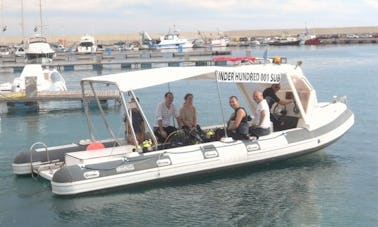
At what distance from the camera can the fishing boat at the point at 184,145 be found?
1154 centimetres

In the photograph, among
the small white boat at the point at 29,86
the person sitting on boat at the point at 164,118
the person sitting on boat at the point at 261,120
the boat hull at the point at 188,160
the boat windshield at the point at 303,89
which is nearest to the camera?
the boat hull at the point at 188,160

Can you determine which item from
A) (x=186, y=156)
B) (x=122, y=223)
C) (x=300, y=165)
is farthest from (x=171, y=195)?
(x=300, y=165)

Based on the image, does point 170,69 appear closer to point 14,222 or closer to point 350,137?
point 14,222

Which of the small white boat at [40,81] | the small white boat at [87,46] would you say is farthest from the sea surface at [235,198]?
the small white boat at [87,46]

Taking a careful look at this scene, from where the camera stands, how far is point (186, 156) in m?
12.3

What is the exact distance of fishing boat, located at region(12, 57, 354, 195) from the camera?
11.5 metres

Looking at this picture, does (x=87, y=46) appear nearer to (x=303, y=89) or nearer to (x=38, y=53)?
(x=38, y=53)

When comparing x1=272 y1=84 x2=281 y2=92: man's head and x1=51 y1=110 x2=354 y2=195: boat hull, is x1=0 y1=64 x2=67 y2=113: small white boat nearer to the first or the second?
x1=272 y1=84 x2=281 y2=92: man's head

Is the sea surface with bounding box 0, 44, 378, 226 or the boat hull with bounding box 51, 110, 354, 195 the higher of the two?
the boat hull with bounding box 51, 110, 354, 195

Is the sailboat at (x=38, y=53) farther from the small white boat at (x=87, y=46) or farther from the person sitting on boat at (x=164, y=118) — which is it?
the person sitting on boat at (x=164, y=118)

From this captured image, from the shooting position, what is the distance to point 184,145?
1302 cm

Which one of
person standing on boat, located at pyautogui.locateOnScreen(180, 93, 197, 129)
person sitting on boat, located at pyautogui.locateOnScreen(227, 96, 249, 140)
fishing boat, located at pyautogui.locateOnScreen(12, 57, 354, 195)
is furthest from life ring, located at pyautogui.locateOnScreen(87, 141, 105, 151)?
person sitting on boat, located at pyautogui.locateOnScreen(227, 96, 249, 140)

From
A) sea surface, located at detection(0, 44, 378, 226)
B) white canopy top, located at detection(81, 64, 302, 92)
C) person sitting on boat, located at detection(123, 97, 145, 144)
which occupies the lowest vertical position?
sea surface, located at detection(0, 44, 378, 226)

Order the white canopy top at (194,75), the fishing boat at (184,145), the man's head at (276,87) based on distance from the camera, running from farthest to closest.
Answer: the man's head at (276,87), the white canopy top at (194,75), the fishing boat at (184,145)
